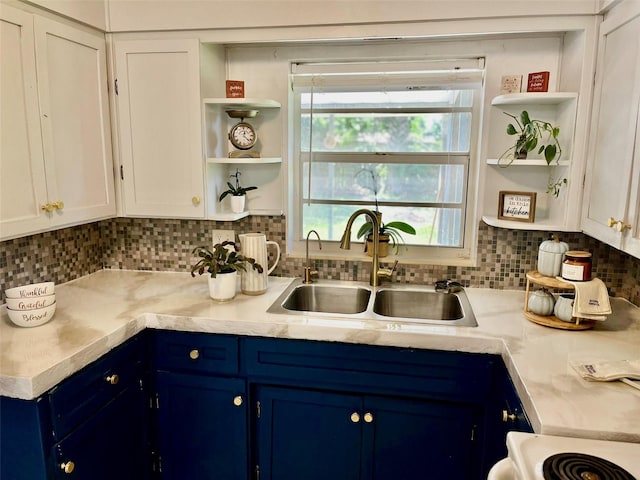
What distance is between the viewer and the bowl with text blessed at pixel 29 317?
1.67 meters

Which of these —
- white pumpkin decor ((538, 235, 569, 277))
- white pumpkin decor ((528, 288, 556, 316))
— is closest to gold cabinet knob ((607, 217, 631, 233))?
white pumpkin decor ((538, 235, 569, 277))

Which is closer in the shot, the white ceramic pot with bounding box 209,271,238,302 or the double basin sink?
the white ceramic pot with bounding box 209,271,238,302

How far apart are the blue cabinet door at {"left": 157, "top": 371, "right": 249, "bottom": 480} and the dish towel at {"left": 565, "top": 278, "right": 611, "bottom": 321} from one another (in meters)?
1.27

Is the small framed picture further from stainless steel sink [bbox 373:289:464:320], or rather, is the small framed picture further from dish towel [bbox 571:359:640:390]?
dish towel [bbox 571:359:640:390]

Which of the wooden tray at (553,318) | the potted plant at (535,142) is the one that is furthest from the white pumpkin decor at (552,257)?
the potted plant at (535,142)

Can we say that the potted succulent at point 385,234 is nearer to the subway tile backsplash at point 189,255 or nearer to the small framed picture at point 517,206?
the subway tile backsplash at point 189,255

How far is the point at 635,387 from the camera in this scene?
130 cm

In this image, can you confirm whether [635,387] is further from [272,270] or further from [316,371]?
[272,270]

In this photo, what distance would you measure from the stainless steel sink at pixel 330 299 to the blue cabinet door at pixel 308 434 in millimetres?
496

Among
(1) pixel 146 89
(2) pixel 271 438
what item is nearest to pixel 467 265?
(2) pixel 271 438

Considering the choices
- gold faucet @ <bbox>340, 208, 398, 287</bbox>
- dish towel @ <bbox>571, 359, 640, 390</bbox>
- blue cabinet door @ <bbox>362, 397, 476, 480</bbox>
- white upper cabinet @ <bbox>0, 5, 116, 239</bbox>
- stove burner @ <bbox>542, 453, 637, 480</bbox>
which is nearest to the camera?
stove burner @ <bbox>542, 453, 637, 480</bbox>

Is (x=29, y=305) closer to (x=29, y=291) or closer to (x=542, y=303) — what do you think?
(x=29, y=291)

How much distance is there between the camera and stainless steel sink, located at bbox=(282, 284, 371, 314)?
7.34ft

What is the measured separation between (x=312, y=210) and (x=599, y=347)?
1414 millimetres
